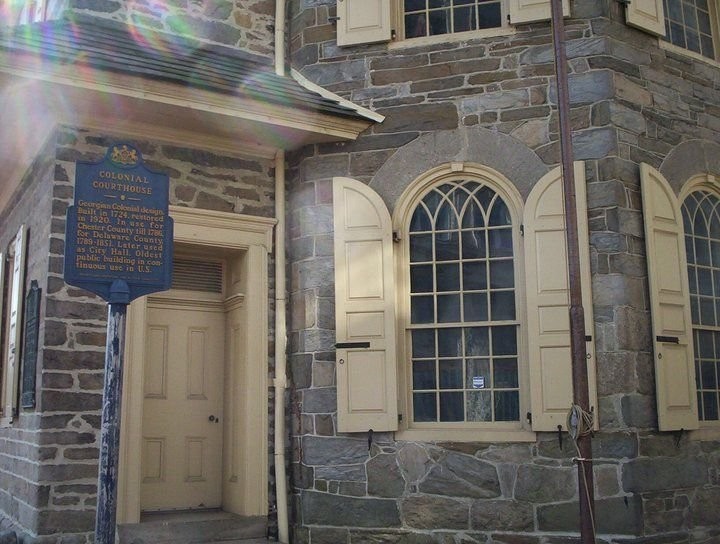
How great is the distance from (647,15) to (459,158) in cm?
203

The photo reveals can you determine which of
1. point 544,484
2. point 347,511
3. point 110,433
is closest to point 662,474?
point 544,484

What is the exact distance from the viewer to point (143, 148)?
7.33m

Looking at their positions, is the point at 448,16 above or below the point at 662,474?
above

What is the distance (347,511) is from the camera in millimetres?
7074

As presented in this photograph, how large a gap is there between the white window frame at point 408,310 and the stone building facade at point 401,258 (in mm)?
18

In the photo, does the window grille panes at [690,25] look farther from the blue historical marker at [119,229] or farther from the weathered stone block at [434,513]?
the blue historical marker at [119,229]

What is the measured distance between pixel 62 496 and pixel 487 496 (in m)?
3.16

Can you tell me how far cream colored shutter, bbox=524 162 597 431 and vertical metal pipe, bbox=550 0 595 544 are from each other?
0.86 metres

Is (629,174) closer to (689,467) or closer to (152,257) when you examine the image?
(689,467)

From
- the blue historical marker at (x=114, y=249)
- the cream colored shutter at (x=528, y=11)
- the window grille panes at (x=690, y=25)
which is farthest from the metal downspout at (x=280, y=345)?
the window grille panes at (x=690, y=25)

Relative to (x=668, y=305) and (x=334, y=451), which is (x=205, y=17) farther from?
(x=668, y=305)

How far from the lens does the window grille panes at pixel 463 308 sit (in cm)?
705

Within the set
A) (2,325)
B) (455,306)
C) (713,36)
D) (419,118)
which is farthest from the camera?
(2,325)

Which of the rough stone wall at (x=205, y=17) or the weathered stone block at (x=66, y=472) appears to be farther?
the rough stone wall at (x=205, y=17)
